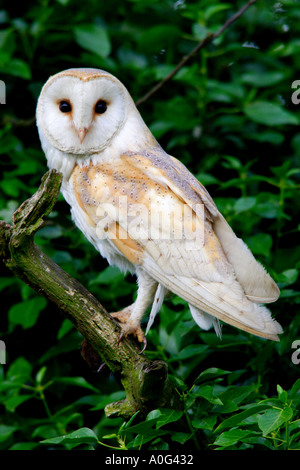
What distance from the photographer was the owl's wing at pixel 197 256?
2.63 meters

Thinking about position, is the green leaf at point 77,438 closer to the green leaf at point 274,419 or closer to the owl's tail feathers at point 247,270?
the green leaf at point 274,419

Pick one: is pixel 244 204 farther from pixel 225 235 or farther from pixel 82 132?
pixel 82 132

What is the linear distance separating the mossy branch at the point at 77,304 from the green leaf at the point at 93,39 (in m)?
2.06

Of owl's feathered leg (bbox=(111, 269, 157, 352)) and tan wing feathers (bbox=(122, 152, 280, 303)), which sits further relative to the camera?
owl's feathered leg (bbox=(111, 269, 157, 352))

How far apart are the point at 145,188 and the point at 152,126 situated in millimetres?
1472

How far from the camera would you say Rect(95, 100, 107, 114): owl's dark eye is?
2812 millimetres

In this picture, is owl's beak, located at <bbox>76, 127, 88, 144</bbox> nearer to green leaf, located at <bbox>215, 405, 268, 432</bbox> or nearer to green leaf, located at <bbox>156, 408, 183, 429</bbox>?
green leaf, located at <bbox>156, 408, 183, 429</bbox>

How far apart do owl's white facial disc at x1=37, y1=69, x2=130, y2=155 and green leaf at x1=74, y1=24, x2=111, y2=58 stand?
1313 mm

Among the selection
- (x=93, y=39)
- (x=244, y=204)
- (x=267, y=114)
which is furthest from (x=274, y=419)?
(x=93, y=39)

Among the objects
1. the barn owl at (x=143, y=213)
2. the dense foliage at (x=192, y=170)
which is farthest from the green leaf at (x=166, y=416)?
the barn owl at (x=143, y=213)

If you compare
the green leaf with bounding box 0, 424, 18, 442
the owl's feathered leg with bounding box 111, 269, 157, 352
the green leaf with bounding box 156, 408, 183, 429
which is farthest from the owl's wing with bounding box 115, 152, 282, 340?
the green leaf with bounding box 0, 424, 18, 442

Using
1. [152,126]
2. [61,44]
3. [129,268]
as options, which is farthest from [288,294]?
[61,44]

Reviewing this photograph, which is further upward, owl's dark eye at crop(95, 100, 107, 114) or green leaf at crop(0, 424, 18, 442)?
owl's dark eye at crop(95, 100, 107, 114)

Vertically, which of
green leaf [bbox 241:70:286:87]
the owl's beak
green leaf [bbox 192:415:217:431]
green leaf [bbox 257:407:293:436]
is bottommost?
green leaf [bbox 192:415:217:431]
